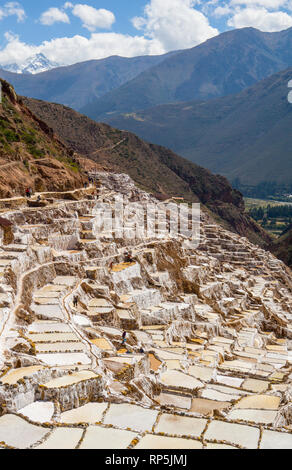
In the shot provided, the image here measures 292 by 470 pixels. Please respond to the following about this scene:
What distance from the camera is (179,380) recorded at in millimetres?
23375

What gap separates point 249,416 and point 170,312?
50.4ft

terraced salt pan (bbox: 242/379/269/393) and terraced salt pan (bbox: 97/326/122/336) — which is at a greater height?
terraced salt pan (bbox: 97/326/122/336)

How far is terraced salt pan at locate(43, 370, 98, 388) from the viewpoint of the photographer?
55.9 feet

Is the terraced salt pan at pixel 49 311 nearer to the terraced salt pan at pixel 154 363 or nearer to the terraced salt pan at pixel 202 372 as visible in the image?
the terraced salt pan at pixel 154 363

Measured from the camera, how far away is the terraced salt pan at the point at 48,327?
2231 centimetres

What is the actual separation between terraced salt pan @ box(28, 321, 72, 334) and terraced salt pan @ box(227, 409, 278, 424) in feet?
24.7

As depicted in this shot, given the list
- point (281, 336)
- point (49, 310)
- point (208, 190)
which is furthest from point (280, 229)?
point (49, 310)

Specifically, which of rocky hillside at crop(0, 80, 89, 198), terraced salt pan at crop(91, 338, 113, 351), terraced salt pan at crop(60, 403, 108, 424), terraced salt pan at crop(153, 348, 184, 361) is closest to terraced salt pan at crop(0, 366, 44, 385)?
terraced salt pan at crop(60, 403, 108, 424)

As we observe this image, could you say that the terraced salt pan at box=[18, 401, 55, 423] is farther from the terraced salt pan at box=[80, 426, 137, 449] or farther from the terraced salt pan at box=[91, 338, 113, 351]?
the terraced salt pan at box=[91, 338, 113, 351]

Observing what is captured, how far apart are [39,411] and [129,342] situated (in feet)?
31.8

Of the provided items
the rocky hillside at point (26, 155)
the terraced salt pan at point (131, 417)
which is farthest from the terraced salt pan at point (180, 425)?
the rocky hillside at point (26, 155)

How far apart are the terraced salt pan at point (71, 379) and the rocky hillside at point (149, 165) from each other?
3459 inches

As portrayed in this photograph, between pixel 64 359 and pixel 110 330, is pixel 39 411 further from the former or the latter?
pixel 110 330

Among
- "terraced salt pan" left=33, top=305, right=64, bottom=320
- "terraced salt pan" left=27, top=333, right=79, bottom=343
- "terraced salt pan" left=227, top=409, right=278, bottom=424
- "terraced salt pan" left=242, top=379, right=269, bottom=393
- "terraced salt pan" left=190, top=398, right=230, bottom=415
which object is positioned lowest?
"terraced salt pan" left=242, top=379, right=269, bottom=393
